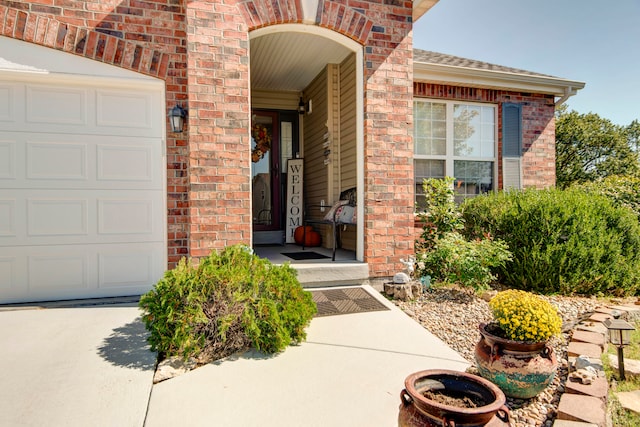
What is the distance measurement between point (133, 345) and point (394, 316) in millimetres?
2087

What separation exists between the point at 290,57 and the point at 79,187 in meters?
3.31

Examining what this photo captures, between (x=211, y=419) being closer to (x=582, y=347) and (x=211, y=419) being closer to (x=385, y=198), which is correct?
(x=582, y=347)

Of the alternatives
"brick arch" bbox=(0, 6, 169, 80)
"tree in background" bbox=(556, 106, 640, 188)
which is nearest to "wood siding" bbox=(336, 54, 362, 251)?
"brick arch" bbox=(0, 6, 169, 80)

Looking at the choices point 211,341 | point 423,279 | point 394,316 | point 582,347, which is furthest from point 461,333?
point 211,341

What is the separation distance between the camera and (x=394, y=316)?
3.39m

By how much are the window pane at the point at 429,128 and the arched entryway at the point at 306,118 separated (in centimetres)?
133

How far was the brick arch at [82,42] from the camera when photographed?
3605mm

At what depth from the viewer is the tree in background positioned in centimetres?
1753

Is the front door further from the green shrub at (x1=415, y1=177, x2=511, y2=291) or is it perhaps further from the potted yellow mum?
the potted yellow mum

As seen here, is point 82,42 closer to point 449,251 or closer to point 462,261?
point 449,251

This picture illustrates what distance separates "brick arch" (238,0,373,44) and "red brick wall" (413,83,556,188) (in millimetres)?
2918

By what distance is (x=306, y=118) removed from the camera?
23.0 feet

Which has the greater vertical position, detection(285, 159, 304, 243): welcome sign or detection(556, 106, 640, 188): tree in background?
detection(556, 106, 640, 188): tree in background

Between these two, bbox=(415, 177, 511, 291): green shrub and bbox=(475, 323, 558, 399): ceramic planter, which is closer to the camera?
bbox=(475, 323, 558, 399): ceramic planter
